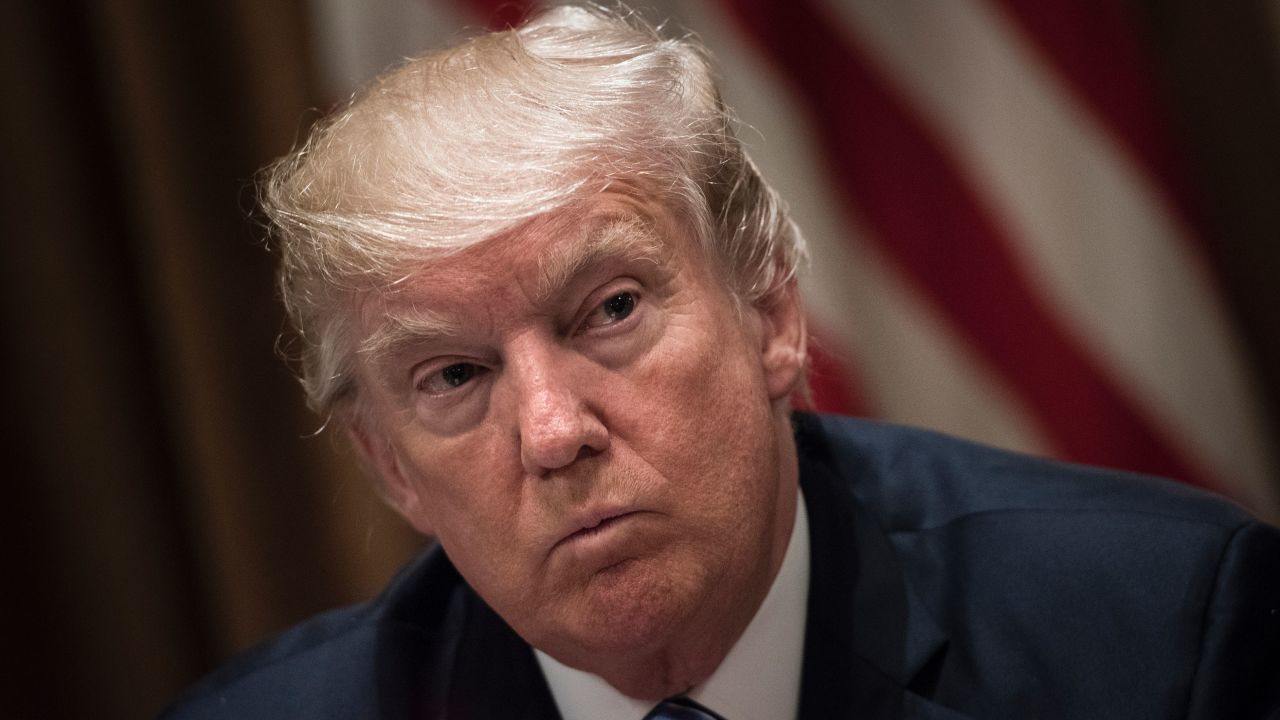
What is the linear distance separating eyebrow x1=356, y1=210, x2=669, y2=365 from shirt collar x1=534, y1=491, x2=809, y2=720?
1.43 ft

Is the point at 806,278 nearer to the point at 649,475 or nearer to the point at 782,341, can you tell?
the point at 782,341

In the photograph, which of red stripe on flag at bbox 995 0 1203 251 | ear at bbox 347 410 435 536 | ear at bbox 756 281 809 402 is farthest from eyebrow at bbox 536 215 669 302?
red stripe on flag at bbox 995 0 1203 251

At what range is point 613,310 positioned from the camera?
125cm

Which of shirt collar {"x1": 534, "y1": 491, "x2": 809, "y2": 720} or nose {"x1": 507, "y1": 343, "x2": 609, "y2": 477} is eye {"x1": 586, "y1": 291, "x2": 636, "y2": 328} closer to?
nose {"x1": 507, "y1": 343, "x2": 609, "y2": 477}

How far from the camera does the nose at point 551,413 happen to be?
3.83 ft

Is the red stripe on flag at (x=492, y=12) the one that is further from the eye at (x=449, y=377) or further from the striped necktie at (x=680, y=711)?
the striped necktie at (x=680, y=711)

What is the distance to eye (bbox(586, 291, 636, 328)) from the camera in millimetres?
1242

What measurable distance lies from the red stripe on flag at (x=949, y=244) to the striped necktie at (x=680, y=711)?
1.46m

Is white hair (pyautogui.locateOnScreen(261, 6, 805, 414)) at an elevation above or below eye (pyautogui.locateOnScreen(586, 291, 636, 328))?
above

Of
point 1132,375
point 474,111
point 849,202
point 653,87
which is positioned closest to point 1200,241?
point 1132,375

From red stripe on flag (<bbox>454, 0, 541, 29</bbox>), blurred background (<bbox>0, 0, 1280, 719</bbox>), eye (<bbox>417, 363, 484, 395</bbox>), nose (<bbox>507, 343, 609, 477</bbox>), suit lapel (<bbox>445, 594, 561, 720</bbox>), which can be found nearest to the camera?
nose (<bbox>507, 343, 609, 477</bbox>)

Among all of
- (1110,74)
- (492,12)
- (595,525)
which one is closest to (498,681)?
(595,525)

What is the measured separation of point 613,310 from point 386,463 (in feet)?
1.30

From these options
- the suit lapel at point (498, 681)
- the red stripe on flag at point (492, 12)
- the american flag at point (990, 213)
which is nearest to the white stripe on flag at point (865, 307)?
the american flag at point (990, 213)
